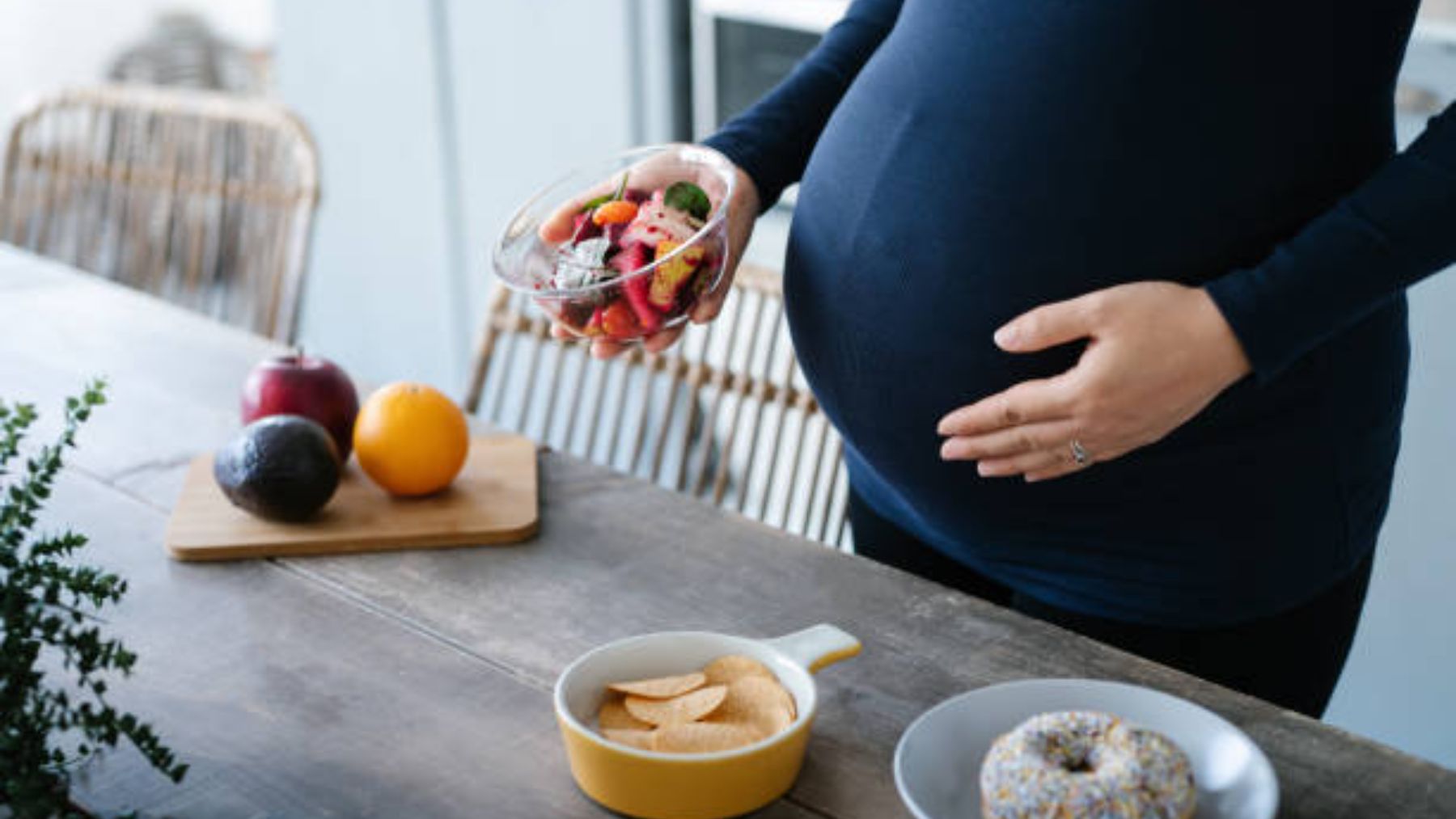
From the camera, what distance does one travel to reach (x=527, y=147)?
2.53 meters

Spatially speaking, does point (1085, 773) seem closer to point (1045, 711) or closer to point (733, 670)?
point (1045, 711)

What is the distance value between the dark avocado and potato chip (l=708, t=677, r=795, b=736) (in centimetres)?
41

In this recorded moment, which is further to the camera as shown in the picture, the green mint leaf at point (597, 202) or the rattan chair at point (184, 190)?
the rattan chair at point (184, 190)

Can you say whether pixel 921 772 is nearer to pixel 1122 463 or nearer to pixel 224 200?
pixel 1122 463

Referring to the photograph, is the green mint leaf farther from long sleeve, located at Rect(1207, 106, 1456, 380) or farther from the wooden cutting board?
long sleeve, located at Rect(1207, 106, 1456, 380)

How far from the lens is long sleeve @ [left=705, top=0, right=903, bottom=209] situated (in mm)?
1184

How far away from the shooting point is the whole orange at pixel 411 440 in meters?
1.15

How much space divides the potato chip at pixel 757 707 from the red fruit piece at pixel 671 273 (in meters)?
0.25

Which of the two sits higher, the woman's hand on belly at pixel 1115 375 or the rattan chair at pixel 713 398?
the woman's hand on belly at pixel 1115 375

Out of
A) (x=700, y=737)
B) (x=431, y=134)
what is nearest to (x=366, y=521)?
(x=700, y=737)

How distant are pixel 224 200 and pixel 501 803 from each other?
1.40 m

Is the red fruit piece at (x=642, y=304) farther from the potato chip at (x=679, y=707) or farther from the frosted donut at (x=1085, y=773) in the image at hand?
the frosted donut at (x=1085, y=773)

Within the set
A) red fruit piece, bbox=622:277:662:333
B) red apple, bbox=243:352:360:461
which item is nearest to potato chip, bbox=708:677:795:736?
red fruit piece, bbox=622:277:662:333

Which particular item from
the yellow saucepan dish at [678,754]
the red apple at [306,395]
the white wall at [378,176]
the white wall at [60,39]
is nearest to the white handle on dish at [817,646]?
the yellow saucepan dish at [678,754]
